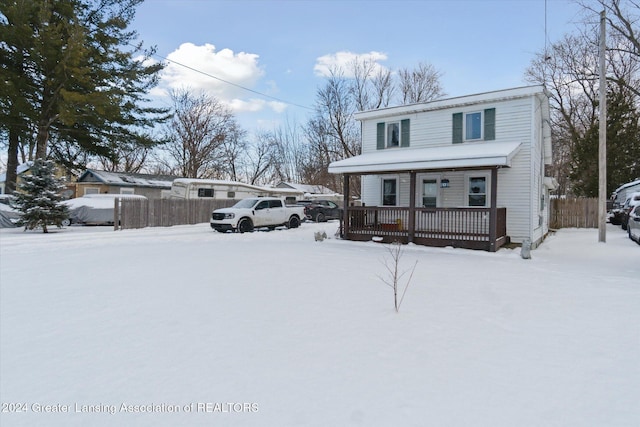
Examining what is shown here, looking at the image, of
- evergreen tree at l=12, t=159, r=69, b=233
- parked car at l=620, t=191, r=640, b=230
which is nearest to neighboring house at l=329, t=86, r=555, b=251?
parked car at l=620, t=191, r=640, b=230

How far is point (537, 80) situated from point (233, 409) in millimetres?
36067

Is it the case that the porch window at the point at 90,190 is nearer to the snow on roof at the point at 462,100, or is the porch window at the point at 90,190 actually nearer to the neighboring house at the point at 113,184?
the neighboring house at the point at 113,184

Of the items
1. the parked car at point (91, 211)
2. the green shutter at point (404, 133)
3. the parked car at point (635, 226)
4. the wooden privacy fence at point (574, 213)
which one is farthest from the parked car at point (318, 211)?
the parked car at point (635, 226)

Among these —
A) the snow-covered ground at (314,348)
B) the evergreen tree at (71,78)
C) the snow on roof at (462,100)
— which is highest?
the evergreen tree at (71,78)

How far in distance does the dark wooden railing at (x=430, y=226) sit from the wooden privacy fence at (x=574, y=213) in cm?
1098

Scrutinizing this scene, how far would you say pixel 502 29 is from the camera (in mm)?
14656

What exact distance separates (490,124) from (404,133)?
10.7 ft

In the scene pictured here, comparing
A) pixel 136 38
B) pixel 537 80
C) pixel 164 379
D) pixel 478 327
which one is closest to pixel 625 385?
pixel 478 327

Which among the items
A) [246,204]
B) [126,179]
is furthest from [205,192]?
[126,179]

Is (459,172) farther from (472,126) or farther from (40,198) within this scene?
(40,198)

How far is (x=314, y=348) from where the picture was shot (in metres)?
3.96

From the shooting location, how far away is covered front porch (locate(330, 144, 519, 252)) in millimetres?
11258

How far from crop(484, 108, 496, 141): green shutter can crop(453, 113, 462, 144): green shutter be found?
86 cm

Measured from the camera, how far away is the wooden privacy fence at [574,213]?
67.3 ft
